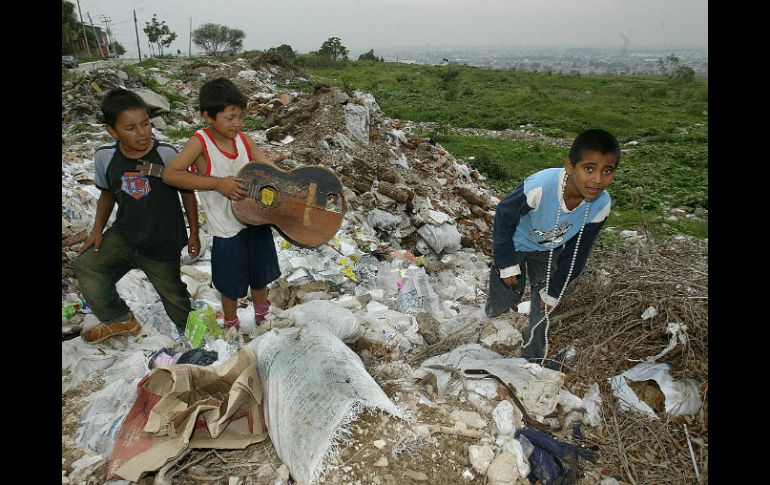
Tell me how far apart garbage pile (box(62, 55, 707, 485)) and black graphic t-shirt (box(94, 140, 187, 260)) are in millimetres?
564

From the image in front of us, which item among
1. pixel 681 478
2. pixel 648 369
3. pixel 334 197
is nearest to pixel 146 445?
pixel 334 197

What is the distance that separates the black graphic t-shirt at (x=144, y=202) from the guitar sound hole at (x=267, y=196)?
17.9 inches

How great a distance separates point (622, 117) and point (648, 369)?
15833 millimetres

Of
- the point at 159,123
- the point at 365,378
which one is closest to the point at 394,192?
the point at 365,378

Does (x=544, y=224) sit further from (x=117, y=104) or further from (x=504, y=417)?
(x=117, y=104)

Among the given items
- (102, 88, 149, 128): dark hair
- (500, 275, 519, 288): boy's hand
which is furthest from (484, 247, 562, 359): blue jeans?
(102, 88, 149, 128): dark hair

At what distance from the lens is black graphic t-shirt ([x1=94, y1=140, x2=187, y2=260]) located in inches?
83.0

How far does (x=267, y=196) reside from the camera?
7.22 feet

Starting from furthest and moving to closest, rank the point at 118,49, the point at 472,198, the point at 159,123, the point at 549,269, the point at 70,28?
the point at 118,49 → the point at 70,28 → the point at 159,123 → the point at 472,198 → the point at 549,269

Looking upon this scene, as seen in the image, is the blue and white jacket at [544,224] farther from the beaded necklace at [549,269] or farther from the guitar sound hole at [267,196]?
the guitar sound hole at [267,196]

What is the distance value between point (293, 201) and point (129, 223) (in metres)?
0.82

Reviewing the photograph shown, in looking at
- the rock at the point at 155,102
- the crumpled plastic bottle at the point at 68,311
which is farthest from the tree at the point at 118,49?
the crumpled plastic bottle at the point at 68,311

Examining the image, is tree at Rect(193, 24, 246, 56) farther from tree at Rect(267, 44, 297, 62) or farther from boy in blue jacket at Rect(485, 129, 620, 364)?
boy in blue jacket at Rect(485, 129, 620, 364)
